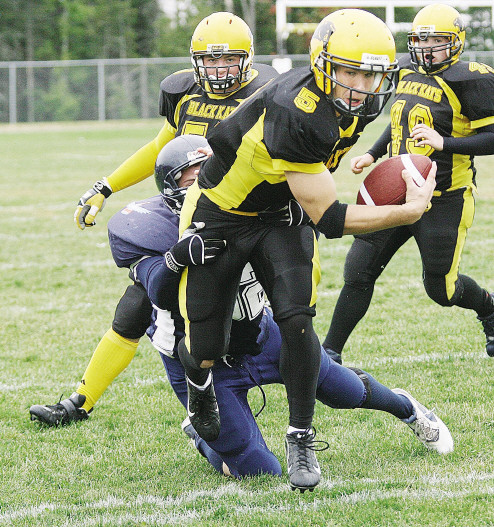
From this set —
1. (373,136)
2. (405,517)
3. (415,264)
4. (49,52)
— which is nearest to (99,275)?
(415,264)

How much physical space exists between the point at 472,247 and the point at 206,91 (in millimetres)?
3544

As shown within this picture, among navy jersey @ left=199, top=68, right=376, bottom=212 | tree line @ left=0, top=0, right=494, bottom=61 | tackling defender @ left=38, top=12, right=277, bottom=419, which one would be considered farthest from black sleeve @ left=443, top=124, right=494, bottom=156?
tree line @ left=0, top=0, right=494, bottom=61

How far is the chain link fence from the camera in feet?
84.2

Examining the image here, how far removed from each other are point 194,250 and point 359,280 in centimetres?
178

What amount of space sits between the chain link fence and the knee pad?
22.5 metres

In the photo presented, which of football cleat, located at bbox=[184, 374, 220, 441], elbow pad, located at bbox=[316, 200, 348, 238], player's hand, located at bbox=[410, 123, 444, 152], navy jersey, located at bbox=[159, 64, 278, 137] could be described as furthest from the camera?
navy jersey, located at bbox=[159, 64, 278, 137]

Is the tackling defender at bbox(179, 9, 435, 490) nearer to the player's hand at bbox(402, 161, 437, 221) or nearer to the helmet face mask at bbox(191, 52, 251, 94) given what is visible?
the player's hand at bbox(402, 161, 437, 221)

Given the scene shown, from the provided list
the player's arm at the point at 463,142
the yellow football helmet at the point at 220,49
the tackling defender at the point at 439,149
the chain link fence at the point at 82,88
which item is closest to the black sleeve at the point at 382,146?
the tackling defender at the point at 439,149

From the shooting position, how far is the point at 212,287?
3016 millimetres

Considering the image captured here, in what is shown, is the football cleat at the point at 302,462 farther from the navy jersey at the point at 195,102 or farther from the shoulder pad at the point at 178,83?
the shoulder pad at the point at 178,83

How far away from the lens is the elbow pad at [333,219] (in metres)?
2.83

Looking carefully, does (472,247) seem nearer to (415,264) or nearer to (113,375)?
(415,264)

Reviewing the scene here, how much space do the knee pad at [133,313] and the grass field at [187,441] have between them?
419 millimetres

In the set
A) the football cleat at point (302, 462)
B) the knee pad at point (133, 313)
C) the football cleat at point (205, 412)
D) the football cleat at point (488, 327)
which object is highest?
the knee pad at point (133, 313)
